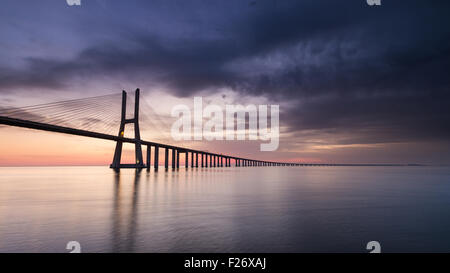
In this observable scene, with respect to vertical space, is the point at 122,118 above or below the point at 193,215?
above

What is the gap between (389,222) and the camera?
12242mm

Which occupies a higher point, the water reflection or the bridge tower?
the bridge tower

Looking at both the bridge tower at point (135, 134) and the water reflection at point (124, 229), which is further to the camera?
the bridge tower at point (135, 134)

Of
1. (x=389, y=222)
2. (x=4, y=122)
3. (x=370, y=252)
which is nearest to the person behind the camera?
(x=370, y=252)

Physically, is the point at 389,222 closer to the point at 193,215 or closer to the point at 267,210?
the point at 267,210

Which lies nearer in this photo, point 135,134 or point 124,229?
point 124,229

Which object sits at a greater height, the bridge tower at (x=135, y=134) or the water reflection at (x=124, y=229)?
the bridge tower at (x=135, y=134)

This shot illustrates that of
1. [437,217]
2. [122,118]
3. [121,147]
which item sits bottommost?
[437,217]

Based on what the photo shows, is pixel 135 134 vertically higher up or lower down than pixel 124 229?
higher up

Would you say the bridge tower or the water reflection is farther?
the bridge tower
